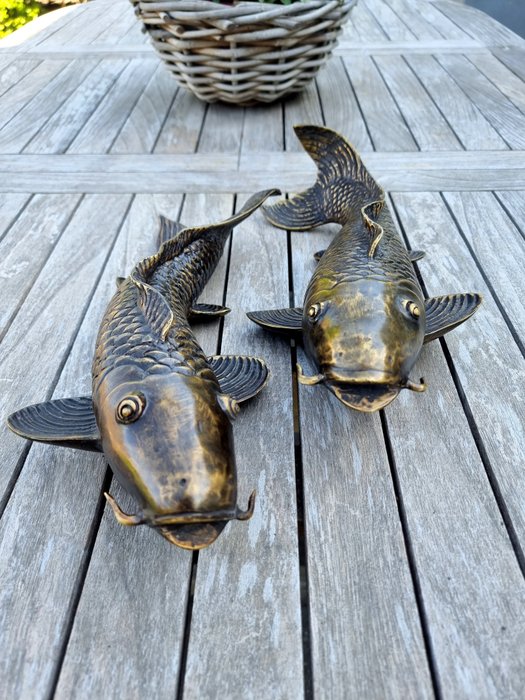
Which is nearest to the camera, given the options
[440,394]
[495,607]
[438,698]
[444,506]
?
[438,698]

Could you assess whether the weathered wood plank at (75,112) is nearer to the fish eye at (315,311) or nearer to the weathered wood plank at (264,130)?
the weathered wood plank at (264,130)

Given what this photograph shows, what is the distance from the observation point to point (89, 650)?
114 cm

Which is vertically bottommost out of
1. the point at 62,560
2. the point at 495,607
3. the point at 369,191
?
the point at 495,607

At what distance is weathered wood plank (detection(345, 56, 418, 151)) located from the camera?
3.07m

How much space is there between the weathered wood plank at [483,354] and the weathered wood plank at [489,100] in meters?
0.88

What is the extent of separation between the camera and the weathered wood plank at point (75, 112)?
3.12 m

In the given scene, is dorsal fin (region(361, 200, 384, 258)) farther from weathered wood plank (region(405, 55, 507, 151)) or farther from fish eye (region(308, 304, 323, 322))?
weathered wood plank (region(405, 55, 507, 151))

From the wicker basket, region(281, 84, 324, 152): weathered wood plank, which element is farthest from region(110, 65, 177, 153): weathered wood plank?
region(281, 84, 324, 152): weathered wood plank

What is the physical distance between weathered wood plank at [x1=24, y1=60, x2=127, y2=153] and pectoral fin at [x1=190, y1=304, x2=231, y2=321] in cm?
167

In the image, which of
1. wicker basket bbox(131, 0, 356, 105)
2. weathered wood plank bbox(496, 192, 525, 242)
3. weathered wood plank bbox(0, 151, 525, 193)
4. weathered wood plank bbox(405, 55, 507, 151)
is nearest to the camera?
weathered wood plank bbox(496, 192, 525, 242)

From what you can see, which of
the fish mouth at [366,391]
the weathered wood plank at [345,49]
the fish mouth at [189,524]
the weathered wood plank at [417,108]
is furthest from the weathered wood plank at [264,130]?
the fish mouth at [189,524]

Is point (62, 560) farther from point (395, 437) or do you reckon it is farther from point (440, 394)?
point (440, 394)

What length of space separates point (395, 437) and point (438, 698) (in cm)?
62

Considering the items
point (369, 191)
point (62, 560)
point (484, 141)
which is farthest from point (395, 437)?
point (484, 141)
